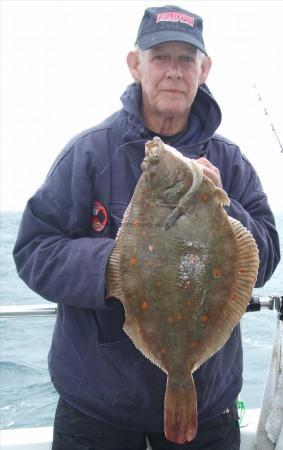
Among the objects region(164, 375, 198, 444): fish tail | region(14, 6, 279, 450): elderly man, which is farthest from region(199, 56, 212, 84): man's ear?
region(164, 375, 198, 444): fish tail

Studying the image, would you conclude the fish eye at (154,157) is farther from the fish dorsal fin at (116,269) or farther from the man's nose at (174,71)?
the man's nose at (174,71)

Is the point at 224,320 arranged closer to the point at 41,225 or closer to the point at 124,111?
the point at 41,225

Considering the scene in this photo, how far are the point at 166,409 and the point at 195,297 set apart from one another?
0.44 meters

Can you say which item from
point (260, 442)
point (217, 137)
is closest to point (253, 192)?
point (217, 137)

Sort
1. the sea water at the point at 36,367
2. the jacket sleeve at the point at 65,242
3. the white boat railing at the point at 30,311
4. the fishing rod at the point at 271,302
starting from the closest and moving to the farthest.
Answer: the jacket sleeve at the point at 65,242 → the fishing rod at the point at 271,302 → the white boat railing at the point at 30,311 → the sea water at the point at 36,367

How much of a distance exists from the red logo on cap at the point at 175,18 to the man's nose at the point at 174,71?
21 centimetres

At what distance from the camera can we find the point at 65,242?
2.31 m

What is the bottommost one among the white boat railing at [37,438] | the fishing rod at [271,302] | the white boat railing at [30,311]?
the white boat railing at [37,438]

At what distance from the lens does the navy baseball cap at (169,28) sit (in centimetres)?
243

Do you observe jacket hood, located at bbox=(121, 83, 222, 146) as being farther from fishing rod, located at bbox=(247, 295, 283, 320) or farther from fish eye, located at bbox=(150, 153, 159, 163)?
fishing rod, located at bbox=(247, 295, 283, 320)

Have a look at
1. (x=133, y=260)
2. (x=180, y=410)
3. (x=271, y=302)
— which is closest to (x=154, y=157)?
(x=133, y=260)

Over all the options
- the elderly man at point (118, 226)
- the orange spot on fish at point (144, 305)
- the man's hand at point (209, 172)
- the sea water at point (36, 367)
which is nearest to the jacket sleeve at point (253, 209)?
the elderly man at point (118, 226)

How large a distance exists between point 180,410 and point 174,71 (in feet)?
4.78

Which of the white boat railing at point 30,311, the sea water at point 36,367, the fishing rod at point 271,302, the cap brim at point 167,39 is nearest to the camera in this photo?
the cap brim at point 167,39
